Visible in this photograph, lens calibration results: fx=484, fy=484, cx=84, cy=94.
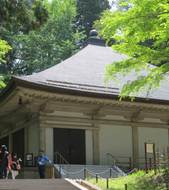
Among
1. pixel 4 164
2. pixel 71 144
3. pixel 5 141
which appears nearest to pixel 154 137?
pixel 71 144

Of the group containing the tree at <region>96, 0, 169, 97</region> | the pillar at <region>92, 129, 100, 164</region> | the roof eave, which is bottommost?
the pillar at <region>92, 129, 100, 164</region>

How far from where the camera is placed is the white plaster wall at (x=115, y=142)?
25141 mm

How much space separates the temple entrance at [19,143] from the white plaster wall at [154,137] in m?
6.40

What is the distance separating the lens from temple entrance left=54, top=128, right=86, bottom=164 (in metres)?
24.3

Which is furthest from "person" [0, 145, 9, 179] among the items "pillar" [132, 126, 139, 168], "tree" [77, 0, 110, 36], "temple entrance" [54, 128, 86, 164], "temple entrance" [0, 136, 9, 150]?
"tree" [77, 0, 110, 36]

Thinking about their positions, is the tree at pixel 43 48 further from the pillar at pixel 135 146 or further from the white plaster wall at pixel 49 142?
the white plaster wall at pixel 49 142

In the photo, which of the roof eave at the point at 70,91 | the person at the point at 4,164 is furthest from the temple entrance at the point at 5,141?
the person at the point at 4,164

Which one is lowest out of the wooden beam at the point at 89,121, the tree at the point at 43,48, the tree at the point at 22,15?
the wooden beam at the point at 89,121

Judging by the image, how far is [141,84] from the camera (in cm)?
1527

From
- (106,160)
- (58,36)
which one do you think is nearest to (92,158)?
(106,160)

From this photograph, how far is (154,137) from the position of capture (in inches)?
1064

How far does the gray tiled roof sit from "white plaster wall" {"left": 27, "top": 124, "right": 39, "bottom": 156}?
8.60 feet

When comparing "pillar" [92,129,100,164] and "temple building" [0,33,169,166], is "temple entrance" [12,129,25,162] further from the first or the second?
"pillar" [92,129,100,164]

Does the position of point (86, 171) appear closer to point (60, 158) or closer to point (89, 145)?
point (60, 158)
